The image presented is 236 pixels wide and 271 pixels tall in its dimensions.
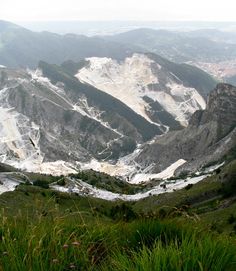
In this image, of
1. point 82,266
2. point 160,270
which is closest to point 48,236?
point 82,266

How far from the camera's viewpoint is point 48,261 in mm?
6324

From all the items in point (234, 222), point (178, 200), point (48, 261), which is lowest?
point (178, 200)

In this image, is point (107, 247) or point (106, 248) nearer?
point (106, 248)

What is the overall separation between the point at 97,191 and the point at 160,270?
113 metres

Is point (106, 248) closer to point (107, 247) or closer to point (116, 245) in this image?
point (107, 247)

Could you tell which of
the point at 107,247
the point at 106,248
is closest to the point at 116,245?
the point at 107,247

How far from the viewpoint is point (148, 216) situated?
28.9 ft

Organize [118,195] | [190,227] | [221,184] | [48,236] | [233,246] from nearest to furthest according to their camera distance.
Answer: [233,246] → [48,236] → [190,227] → [221,184] → [118,195]

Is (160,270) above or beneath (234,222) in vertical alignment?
above

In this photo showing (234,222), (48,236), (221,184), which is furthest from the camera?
(221,184)

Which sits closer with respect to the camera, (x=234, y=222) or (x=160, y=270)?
(x=160, y=270)

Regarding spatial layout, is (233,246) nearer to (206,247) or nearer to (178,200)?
(206,247)

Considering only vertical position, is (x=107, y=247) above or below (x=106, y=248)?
below

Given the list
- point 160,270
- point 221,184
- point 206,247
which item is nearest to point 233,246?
point 206,247
